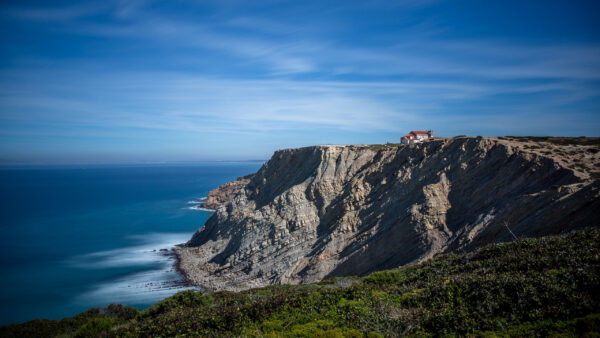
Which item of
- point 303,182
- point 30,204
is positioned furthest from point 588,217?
point 30,204

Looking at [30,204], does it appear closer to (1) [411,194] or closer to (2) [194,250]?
(2) [194,250]

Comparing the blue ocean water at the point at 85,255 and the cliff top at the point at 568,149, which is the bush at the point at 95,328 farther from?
the cliff top at the point at 568,149

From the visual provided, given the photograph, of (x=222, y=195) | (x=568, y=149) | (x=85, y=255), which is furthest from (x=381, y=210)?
(x=222, y=195)

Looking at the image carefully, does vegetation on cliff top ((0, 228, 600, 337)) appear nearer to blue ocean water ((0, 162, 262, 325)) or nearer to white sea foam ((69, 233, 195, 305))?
white sea foam ((69, 233, 195, 305))

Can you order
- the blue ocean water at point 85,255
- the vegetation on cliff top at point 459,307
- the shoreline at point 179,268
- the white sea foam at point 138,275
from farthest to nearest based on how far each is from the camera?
the shoreline at point 179,268, the white sea foam at point 138,275, the blue ocean water at point 85,255, the vegetation on cliff top at point 459,307

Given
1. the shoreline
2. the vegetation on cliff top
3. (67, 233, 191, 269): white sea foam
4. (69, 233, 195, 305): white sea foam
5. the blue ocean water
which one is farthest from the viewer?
(67, 233, 191, 269): white sea foam

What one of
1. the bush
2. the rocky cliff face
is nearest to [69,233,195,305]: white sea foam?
the rocky cliff face

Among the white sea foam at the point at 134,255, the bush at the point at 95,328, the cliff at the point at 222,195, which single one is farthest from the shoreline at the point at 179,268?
the cliff at the point at 222,195
